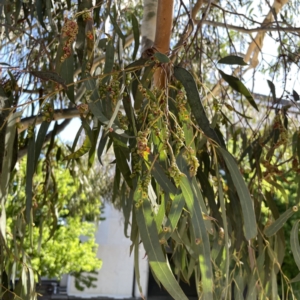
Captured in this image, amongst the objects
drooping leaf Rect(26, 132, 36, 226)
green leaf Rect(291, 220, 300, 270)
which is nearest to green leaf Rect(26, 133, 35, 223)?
drooping leaf Rect(26, 132, 36, 226)

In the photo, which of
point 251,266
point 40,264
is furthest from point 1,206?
point 40,264

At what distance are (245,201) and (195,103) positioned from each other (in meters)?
0.18

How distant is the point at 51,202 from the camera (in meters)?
1.69

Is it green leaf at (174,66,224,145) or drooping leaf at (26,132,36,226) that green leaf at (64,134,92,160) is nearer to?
drooping leaf at (26,132,36,226)

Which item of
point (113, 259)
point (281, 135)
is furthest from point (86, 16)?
point (113, 259)

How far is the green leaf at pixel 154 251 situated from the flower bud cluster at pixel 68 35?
291mm

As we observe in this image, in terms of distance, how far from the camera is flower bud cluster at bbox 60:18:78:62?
2.76 ft

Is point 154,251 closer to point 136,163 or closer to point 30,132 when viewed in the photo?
point 136,163

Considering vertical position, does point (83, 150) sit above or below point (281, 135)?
below

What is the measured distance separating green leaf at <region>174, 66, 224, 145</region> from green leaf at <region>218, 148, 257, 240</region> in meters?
0.04

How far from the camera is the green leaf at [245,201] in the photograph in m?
0.73

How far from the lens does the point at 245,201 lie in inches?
30.2

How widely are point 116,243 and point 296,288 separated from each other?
11.9 feet

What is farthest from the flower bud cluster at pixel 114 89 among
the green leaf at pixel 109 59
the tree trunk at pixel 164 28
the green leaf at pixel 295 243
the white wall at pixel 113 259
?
the white wall at pixel 113 259
